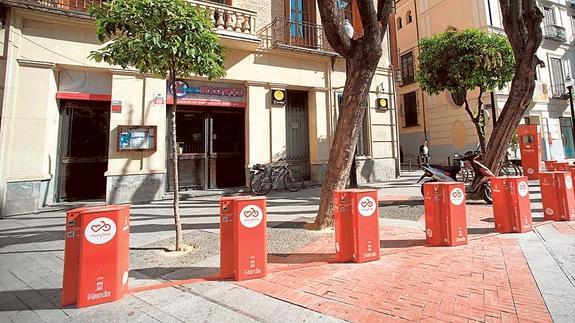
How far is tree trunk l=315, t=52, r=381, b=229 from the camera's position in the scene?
17.9ft

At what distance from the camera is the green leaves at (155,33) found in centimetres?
424

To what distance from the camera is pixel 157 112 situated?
941 cm

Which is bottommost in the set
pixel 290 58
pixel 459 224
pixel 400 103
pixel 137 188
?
pixel 459 224

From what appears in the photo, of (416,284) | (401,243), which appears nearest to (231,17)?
(401,243)

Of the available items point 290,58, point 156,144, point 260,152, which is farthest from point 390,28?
point 156,144

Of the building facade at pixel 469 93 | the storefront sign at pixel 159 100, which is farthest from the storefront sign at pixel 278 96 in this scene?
the building facade at pixel 469 93

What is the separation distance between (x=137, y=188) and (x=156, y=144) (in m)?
1.44

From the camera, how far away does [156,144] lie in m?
9.30

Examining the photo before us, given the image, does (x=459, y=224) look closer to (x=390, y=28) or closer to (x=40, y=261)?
(x=40, y=261)

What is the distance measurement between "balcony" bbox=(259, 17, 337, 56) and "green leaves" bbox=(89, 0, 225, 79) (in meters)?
6.80

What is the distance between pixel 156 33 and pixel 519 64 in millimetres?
8537

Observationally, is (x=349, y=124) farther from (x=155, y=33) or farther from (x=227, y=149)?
(x=227, y=149)

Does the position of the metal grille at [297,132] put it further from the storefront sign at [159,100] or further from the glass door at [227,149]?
the storefront sign at [159,100]

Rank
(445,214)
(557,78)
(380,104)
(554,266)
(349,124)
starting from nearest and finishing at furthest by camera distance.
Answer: (554,266), (445,214), (349,124), (380,104), (557,78)
